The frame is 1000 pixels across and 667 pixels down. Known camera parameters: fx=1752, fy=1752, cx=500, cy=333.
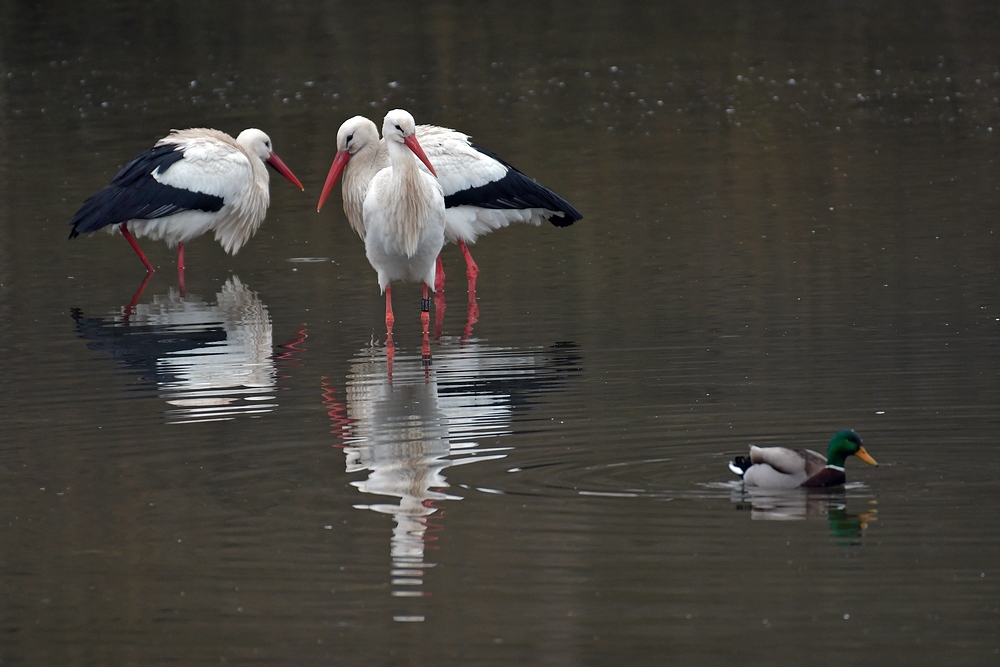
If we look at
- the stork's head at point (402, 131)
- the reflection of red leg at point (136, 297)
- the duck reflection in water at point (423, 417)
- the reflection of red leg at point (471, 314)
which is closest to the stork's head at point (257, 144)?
the reflection of red leg at point (136, 297)

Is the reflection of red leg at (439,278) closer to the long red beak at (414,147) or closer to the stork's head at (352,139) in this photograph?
the stork's head at (352,139)

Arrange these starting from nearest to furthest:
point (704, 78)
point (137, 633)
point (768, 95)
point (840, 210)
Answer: point (137, 633), point (840, 210), point (768, 95), point (704, 78)

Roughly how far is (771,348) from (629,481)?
11.3ft

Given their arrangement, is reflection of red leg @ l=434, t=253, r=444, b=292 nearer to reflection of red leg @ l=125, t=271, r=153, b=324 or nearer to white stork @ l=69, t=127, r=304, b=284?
reflection of red leg @ l=125, t=271, r=153, b=324

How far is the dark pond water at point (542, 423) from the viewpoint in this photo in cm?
655

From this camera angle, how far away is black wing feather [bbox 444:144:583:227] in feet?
50.0

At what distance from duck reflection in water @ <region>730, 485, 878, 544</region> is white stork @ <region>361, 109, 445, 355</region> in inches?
195

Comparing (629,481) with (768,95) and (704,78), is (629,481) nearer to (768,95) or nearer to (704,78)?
(768,95)

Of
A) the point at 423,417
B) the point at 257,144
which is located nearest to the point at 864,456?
the point at 423,417

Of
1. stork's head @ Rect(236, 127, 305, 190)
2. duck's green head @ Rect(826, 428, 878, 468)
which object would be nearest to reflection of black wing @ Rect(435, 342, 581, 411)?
duck's green head @ Rect(826, 428, 878, 468)

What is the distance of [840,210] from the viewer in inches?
698

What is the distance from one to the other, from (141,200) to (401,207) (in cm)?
434

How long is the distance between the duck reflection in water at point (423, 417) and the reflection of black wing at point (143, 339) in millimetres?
1362

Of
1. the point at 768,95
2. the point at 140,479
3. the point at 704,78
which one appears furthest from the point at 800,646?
the point at 704,78
